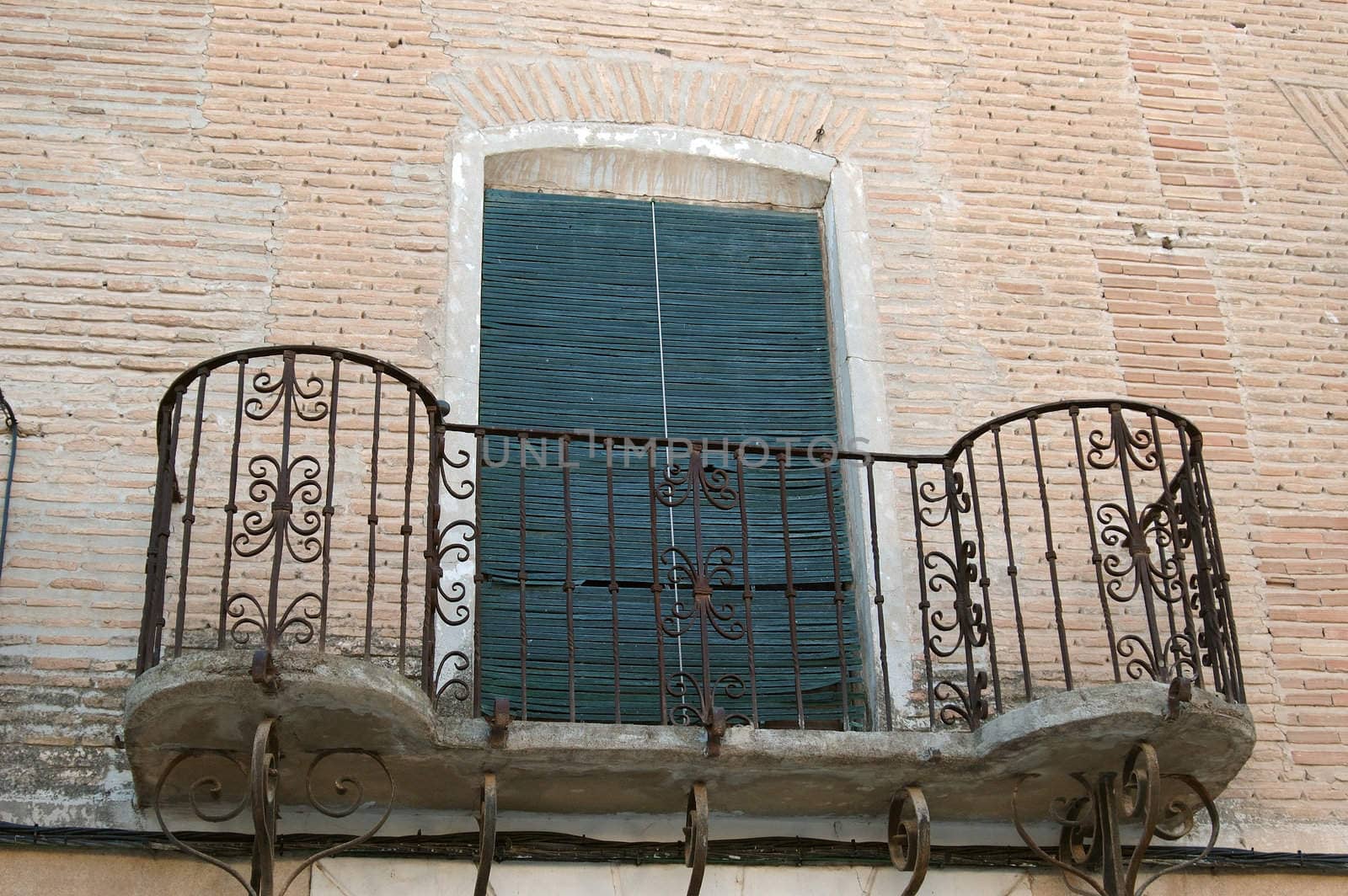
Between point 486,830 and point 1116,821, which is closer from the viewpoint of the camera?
point 486,830

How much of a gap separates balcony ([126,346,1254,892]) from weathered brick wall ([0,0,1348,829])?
0.30 metres

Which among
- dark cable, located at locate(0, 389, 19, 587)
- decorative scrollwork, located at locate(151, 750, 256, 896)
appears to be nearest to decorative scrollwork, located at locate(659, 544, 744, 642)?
decorative scrollwork, located at locate(151, 750, 256, 896)

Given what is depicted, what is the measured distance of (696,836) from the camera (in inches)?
241

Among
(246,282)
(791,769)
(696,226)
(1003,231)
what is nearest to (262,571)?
(246,282)

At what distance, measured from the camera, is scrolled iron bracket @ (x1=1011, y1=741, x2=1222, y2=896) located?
20.4 feet

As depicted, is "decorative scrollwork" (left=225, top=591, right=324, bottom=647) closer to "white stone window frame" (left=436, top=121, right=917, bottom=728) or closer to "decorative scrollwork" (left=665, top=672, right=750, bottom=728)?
"white stone window frame" (left=436, top=121, right=917, bottom=728)

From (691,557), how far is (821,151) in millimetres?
2218

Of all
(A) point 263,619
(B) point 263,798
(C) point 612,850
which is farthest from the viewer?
(A) point 263,619

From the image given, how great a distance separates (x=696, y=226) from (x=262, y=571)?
2.68 m

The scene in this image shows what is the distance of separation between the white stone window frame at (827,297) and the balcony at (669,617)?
0.10 ft

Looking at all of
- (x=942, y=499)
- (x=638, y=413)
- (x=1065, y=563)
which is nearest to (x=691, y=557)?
(x=638, y=413)

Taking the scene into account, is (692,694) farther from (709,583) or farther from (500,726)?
(500,726)

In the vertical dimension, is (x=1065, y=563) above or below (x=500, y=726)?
above

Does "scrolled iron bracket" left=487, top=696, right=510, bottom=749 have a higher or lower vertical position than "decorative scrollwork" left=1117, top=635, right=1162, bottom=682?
lower
